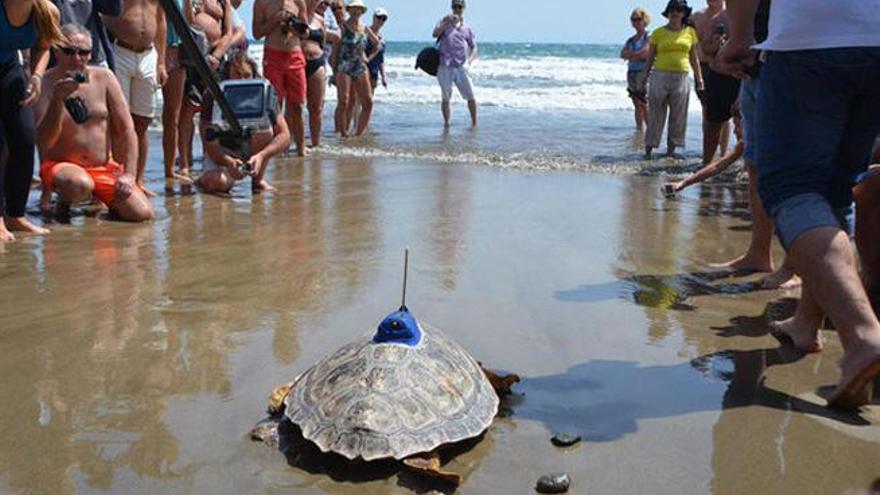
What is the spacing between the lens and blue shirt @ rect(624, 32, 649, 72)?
12.4 metres

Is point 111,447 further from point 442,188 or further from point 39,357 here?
point 442,188

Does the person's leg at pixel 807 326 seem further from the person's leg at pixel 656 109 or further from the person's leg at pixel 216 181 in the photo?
the person's leg at pixel 656 109

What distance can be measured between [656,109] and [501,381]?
8059mm

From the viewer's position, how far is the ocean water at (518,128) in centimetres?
1005

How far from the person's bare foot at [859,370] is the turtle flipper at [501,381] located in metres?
1.08

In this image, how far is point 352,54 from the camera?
11750 millimetres

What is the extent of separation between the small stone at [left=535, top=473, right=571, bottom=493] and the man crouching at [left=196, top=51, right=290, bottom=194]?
16.4 ft

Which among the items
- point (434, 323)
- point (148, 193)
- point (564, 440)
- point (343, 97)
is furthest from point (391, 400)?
point (343, 97)

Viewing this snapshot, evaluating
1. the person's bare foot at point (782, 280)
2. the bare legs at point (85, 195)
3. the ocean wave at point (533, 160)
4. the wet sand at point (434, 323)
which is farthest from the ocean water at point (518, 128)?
the person's bare foot at point (782, 280)

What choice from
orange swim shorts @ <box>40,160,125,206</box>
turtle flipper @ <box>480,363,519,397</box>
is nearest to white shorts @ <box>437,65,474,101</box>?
orange swim shorts @ <box>40,160,125,206</box>

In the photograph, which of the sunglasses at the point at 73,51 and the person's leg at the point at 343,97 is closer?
the sunglasses at the point at 73,51

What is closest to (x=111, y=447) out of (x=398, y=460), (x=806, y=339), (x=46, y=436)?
(x=46, y=436)

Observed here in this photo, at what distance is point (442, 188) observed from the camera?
749 centimetres

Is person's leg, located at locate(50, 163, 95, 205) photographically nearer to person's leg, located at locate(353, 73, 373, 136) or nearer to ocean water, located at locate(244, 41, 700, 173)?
ocean water, located at locate(244, 41, 700, 173)
